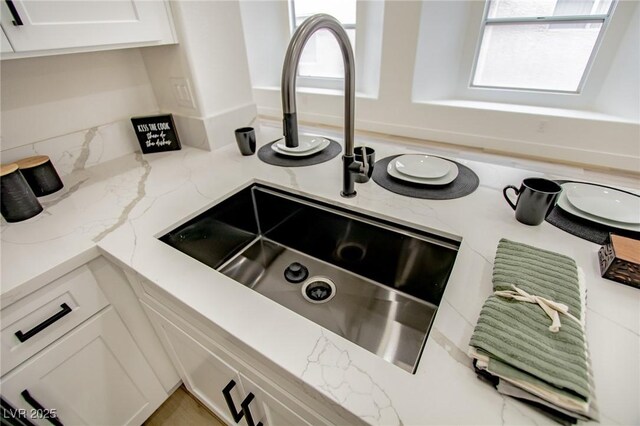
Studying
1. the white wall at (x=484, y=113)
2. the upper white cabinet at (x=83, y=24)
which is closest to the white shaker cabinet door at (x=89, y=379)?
the upper white cabinet at (x=83, y=24)

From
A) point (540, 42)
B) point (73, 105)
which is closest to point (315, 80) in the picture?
point (540, 42)

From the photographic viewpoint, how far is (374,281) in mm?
950

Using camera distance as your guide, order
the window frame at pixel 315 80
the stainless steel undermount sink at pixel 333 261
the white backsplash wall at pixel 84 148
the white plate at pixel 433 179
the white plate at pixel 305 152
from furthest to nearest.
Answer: the window frame at pixel 315 80
the white plate at pixel 305 152
the white backsplash wall at pixel 84 148
the white plate at pixel 433 179
the stainless steel undermount sink at pixel 333 261

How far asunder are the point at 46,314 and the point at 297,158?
2.79 feet

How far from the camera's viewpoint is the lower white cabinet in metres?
0.60

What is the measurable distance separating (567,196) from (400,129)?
2591mm

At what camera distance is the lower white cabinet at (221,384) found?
0.60m

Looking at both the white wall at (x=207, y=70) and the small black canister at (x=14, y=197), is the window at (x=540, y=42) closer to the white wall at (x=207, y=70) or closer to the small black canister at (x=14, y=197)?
the white wall at (x=207, y=70)

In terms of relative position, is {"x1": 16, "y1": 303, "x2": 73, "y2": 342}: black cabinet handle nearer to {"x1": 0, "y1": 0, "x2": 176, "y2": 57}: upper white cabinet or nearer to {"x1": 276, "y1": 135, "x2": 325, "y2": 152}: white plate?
{"x1": 0, "y1": 0, "x2": 176, "y2": 57}: upper white cabinet

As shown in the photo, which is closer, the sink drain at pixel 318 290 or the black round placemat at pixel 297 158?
the sink drain at pixel 318 290

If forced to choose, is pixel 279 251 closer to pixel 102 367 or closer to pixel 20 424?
pixel 102 367

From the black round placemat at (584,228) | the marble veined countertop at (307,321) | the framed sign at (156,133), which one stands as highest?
the framed sign at (156,133)

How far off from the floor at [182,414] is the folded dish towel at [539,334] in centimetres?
115

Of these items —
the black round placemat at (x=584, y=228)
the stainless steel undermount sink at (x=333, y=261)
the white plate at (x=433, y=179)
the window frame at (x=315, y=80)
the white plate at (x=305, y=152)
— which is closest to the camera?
the black round placemat at (x=584, y=228)
